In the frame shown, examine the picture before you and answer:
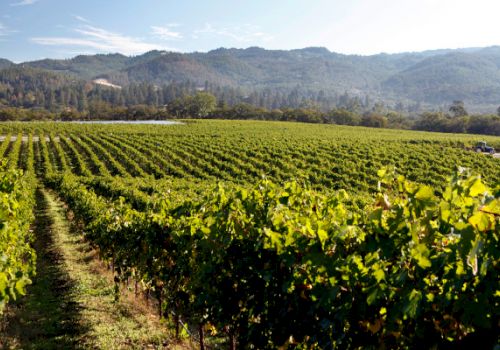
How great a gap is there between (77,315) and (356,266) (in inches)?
310

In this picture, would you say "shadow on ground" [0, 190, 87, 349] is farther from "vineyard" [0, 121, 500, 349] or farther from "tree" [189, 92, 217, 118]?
"tree" [189, 92, 217, 118]

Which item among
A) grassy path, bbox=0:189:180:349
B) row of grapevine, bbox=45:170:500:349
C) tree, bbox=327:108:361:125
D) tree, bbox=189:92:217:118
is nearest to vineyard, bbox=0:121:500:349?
row of grapevine, bbox=45:170:500:349

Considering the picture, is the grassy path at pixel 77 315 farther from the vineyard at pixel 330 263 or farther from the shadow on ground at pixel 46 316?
the vineyard at pixel 330 263

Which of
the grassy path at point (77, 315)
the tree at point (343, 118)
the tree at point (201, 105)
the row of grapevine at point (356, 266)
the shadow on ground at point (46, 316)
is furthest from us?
the tree at point (201, 105)

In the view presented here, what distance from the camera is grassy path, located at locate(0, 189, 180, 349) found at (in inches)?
302

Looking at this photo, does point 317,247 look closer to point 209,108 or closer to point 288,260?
point 288,260

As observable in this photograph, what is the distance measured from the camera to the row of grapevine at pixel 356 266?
2586 mm

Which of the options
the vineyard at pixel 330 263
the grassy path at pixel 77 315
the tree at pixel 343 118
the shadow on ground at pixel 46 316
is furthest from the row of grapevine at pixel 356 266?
the tree at pixel 343 118

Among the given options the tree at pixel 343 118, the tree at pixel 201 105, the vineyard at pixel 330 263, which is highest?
the tree at pixel 201 105

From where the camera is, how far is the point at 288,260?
3783 millimetres

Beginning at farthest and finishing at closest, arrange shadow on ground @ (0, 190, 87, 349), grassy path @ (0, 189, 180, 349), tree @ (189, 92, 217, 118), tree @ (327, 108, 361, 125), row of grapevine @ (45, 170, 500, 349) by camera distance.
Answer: tree @ (189, 92, 217, 118) → tree @ (327, 108, 361, 125) → shadow on ground @ (0, 190, 87, 349) → grassy path @ (0, 189, 180, 349) → row of grapevine @ (45, 170, 500, 349)

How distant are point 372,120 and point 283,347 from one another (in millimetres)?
112378

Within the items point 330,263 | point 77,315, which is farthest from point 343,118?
point 330,263

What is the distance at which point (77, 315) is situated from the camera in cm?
906
